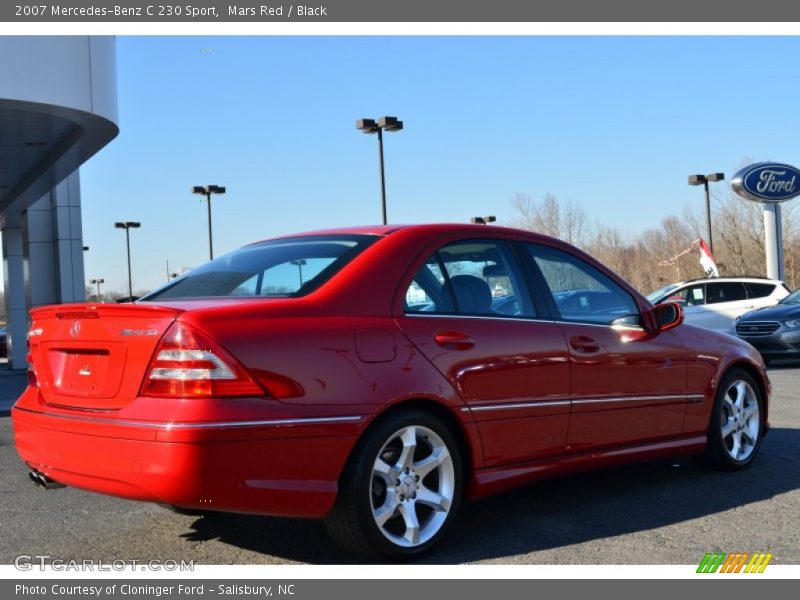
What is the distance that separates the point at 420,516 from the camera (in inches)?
177

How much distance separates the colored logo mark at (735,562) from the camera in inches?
163

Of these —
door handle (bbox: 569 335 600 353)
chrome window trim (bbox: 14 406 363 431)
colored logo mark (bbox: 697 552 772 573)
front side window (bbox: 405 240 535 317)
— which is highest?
front side window (bbox: 405 240 535 317)

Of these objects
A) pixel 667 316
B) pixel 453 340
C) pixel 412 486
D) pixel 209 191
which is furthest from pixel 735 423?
pixel 209 191

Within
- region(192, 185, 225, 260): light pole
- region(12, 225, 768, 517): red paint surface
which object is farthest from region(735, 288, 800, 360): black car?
region(192, 185, 225, 260): light pole

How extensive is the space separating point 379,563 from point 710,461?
9.18 ft

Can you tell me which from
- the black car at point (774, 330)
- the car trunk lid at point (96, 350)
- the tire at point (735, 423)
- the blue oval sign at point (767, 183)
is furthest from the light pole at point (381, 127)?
the car trunk lid at point (96, 350)

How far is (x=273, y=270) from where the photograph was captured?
15.3ft

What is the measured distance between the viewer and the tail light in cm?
382

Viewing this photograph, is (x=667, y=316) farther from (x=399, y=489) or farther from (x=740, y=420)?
(x=399, y=489)

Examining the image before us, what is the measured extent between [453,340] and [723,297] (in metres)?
15.9

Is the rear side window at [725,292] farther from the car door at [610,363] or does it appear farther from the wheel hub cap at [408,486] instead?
the wheel hub cap at [408,486]

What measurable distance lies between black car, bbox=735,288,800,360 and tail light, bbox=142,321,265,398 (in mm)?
12357

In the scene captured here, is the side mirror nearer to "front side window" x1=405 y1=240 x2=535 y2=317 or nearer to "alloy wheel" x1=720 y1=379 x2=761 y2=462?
"alloy wheel" x1=720 y1=379 x2=761 y2=462
